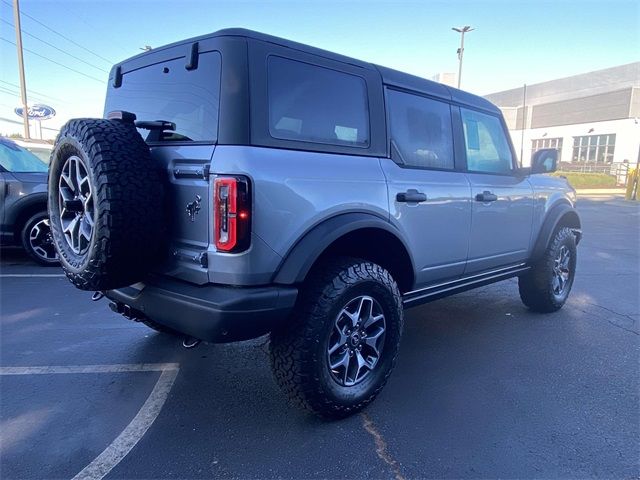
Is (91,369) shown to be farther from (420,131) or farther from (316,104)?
(420,131)

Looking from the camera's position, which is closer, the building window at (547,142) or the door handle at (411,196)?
the door handle at (411,196)

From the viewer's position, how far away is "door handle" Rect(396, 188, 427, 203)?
2.92m

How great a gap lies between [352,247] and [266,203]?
90 cm

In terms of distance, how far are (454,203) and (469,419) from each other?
5.05 ft

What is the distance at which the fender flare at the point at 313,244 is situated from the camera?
2.28 m

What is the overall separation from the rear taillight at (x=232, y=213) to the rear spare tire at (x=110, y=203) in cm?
36

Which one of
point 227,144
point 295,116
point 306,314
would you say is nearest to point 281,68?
point 295,116

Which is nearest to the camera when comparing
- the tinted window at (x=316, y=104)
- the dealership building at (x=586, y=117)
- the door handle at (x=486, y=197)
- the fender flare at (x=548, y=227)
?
the tinted window at (x=316, y=104)

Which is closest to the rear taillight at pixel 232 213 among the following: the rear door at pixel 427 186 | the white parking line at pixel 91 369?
the rear door at pixel 427 186

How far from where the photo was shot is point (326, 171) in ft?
8.18

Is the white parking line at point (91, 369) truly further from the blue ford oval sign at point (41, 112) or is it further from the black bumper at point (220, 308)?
the blue ford oval sign at point (41, 112)

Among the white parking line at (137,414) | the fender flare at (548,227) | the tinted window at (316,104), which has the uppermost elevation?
the tinted window at (316,104)

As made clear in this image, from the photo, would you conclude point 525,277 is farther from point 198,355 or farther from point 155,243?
point 155,243

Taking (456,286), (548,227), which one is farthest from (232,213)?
(548,227)
